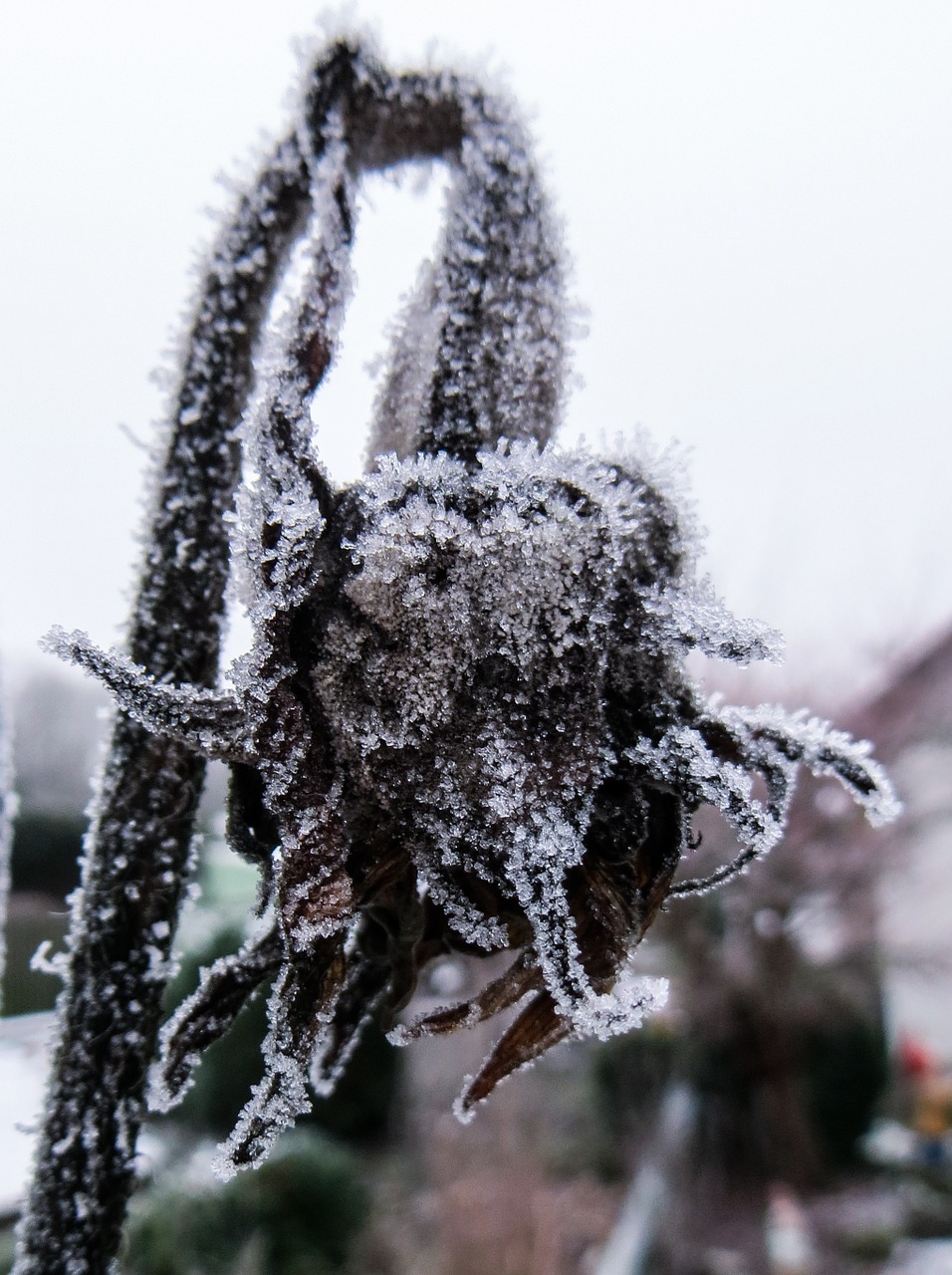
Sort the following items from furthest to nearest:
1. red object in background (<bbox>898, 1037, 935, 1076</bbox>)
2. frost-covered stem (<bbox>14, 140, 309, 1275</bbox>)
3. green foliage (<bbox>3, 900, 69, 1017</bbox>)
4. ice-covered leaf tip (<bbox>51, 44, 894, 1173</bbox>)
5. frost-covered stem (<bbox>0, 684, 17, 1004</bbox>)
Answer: red object in background (<bbox>898, 1037, 935, 1076</bbox>), green foliage (<bbox>3, 900, 69, 1017</bbox>), frost-covered stem (<bbox>0, 684, 17, 1004</bbox>), frost-covered stem (<bbox>14, 140, 309, 1275</bbox>), ice-covered leaf tip (<bbox>51, 44, 894, 1173</bbox>)

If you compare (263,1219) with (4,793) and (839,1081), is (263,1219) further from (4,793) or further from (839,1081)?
(839,1081)

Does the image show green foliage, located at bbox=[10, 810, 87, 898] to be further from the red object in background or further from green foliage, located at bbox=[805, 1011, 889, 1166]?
the red object in background

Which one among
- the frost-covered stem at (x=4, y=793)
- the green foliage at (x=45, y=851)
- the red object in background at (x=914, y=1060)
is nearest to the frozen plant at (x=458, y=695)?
the frost-covered stem at (x=4, y=793)

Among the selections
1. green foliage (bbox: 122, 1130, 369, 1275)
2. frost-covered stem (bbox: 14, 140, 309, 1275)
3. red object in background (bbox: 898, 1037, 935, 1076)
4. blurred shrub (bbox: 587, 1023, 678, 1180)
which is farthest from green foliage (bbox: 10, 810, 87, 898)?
red object in background (bbox: 898, 1037, 935, 1076)

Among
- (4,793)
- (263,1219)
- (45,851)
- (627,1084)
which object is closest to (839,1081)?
(627,1084)

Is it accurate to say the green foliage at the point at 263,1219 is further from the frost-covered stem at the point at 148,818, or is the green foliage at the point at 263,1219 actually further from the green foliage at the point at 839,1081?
the green foliage at the point at 839,1081

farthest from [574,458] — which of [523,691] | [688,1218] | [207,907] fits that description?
[688,1218]

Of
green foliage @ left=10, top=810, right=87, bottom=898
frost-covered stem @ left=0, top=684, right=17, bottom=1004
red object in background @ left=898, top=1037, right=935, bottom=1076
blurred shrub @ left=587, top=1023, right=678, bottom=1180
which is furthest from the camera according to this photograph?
red object in background @ left=898, top=1037, right=935, bottom=1076
